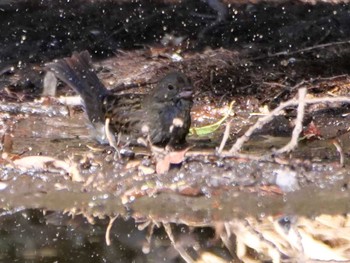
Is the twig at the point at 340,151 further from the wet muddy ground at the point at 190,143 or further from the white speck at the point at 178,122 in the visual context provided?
the white speck at the point at 178,122

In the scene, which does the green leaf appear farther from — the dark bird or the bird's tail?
the bird's tail

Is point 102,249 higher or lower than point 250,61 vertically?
lower

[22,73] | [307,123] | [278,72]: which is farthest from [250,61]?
[22,73]

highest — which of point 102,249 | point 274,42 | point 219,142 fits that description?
point 274,42

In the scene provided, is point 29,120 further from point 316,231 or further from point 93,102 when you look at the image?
point 316,231

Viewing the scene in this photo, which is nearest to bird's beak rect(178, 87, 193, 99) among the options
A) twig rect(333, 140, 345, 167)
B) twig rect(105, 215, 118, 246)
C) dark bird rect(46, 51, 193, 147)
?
dark bird rect(46, 51, 193, 147)

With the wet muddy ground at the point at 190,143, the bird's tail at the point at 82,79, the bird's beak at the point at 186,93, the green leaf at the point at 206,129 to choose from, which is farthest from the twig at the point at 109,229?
the green leaf at the point at 206,129
